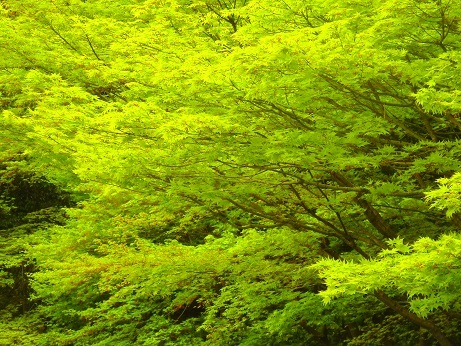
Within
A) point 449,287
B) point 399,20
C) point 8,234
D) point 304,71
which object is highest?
point 399,20

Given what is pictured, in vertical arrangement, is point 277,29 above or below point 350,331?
above

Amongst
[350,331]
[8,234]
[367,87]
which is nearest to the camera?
[367,87]

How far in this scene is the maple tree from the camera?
4.71 m

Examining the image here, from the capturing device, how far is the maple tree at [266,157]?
185 inches

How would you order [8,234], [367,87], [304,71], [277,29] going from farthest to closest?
1. [8,234]
2. [277,29]
3. [367,87]
4. [304,71]

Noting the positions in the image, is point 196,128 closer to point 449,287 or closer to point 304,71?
point 304,71

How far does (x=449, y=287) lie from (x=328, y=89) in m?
1.91

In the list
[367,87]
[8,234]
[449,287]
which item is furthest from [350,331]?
[8,234]

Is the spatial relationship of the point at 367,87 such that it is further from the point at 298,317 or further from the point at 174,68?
the point at 298,317

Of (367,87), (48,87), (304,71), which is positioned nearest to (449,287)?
(304,71)

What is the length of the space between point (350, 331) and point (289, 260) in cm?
175

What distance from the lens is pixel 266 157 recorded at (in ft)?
18.5

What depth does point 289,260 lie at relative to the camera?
7.98m

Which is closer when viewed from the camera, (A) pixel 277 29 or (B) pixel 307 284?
(A) pixel 277 29
